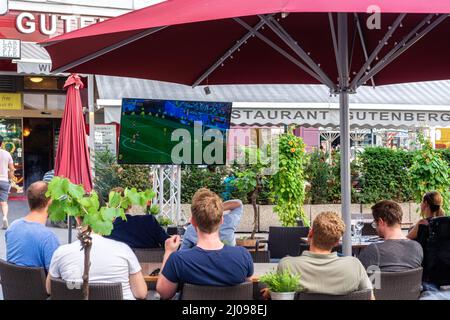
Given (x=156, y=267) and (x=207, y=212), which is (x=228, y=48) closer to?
(x=156, y=267)

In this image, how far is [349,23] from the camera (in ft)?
21.1

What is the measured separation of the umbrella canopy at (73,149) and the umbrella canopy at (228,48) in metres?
3.61

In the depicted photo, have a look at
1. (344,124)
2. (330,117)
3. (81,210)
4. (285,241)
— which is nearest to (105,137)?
(330,117)

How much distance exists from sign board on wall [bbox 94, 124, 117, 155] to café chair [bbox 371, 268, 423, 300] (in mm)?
9309

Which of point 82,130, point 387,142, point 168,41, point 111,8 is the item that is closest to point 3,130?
point 111,8

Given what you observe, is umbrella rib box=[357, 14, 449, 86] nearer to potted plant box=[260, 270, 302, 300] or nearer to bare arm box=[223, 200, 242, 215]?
bare arm box=[223, 200, 242, 215]

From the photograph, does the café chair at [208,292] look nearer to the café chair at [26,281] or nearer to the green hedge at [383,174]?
the café chair at [26,281]

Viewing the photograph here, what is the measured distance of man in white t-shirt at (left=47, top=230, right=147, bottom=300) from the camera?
4.23 metres

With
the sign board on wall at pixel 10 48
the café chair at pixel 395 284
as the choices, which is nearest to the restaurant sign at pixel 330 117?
the sign board on wall at pixel 10 48

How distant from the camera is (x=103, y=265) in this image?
4.29 meters

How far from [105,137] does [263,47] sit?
7276mm
